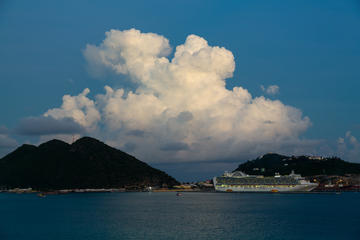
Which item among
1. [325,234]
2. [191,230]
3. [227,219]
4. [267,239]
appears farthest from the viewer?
[227,219]

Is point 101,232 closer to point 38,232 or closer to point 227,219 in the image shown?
point 38,232

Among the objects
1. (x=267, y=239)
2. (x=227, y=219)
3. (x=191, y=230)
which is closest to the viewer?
(x=267, y=239)

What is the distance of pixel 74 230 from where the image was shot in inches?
3593

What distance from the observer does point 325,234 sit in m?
82.8

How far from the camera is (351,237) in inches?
3098

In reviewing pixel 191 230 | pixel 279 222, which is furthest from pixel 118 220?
pixel 279 222

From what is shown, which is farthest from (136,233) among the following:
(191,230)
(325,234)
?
(325,234)

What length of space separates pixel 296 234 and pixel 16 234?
61.0 meters

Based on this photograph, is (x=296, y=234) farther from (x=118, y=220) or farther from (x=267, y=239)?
(x=118, y=220)

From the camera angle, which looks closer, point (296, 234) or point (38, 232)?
point (296, 234)

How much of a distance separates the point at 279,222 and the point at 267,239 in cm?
2760

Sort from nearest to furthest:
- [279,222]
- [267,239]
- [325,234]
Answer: [267,239] < [325,234] < [279,222]

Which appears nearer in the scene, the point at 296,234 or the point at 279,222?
the point at 296,234

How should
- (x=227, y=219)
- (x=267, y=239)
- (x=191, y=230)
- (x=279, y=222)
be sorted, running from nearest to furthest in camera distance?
1. (x=267, y=239)
2. (x=191, y=230)
3. (x=279, y=222)
4. (x=227, y=219)
